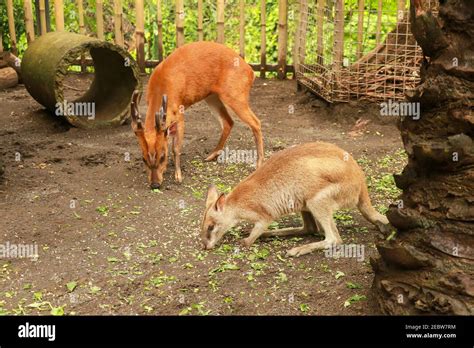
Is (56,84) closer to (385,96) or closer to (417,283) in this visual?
(385,96)

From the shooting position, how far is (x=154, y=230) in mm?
6227

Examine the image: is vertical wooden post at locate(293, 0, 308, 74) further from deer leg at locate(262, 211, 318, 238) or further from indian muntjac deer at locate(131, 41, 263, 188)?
deer leg at locate(262, 211, 318, 238)

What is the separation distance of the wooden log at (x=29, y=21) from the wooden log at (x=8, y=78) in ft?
1.95

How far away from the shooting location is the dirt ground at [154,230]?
501 cm

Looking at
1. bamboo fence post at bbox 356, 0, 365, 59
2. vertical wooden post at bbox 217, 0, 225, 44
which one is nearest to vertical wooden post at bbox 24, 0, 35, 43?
vertical wooden post at bbox 217, 0, 225, 44

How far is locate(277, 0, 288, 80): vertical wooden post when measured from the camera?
1084 cm

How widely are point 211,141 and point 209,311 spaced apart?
4.13 m

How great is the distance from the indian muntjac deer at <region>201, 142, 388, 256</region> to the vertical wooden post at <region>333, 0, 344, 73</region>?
3.66 m

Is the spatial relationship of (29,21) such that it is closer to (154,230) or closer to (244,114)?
(244,114)

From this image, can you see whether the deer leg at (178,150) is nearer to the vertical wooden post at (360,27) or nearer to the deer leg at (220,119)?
the deer leg at (220,119)

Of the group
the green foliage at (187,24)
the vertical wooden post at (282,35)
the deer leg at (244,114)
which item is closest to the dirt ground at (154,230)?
the deer leg at (244,114)

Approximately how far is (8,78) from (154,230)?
19.3 ft

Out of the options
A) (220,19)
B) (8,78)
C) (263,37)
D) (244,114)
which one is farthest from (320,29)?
(8,78)
